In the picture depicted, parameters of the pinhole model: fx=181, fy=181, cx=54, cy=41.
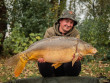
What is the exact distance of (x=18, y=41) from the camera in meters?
5.41

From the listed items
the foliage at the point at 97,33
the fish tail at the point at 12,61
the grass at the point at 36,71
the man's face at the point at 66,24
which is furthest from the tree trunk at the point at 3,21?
the fish tail at the point at 12,61

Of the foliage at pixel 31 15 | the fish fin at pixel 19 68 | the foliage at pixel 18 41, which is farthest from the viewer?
the foliage at pixel 31 15

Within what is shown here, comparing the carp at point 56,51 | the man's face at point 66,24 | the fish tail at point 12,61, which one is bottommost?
the fish tail at point 12,61

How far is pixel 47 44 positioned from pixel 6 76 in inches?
64.9

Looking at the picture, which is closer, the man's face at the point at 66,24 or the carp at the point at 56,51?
the carp at the point at 56,51

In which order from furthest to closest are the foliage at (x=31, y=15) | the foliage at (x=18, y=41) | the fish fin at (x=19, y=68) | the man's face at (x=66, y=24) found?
1. the foliage at (x=31, y=15)
2. the foliage at (x=18, y=41)
3. the man's face at (x=66, y=24)
4. the fish fin at (x=19, y=68)

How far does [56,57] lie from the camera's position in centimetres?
202

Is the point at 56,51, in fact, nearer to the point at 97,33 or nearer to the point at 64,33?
the point at 64,33

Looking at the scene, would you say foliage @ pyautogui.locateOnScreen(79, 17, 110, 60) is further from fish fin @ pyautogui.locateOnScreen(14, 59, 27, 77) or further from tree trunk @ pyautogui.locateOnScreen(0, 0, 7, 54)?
fish fin @ pyautogui.locateOnScreen(14, 59, 27, 77)

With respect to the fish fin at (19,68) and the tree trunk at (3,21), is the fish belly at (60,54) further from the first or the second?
the tree trunk at (3,21)

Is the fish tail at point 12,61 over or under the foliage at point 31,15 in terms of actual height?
under

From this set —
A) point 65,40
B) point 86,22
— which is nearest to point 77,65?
point 65,40

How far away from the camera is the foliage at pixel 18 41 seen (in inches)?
212

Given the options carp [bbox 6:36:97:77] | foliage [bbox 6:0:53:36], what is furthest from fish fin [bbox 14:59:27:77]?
foliage [bbox 6:0:53:36]
